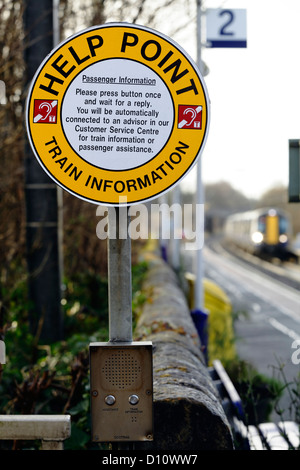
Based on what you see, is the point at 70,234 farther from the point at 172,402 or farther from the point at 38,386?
the point at 172,402

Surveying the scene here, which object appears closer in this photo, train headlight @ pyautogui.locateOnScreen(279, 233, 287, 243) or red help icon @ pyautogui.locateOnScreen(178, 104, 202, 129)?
red help icon @ pyautogui.locateOnScreen(178, 104, 202, 129)

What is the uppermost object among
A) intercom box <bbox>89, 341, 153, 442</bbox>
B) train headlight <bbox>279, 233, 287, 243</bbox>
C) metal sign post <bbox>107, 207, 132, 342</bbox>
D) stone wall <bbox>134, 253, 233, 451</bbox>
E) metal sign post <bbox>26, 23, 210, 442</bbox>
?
metal sign post <bbox>26, 23, 210, 442</bbox>

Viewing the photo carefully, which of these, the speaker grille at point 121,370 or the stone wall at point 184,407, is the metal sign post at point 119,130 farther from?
the stone wall at point 184,407

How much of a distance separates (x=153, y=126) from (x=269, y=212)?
135 feet

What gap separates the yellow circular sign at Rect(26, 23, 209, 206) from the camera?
2.30 meters

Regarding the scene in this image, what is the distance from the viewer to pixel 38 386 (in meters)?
3.50

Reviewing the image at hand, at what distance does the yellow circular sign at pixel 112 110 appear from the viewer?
2.30 metres

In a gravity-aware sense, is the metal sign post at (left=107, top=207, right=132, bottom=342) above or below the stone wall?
above

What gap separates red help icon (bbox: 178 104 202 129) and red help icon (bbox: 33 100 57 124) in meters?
0.48

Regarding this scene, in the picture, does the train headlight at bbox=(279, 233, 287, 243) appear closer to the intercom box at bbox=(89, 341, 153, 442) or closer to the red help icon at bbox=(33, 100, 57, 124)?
the intercom box at bbox=(89, 341, 153, 442)

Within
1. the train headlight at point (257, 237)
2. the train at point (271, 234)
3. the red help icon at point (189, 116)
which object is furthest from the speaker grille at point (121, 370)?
the train headlight at point (257, 237)

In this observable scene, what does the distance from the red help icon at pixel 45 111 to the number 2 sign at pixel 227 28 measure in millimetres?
2815

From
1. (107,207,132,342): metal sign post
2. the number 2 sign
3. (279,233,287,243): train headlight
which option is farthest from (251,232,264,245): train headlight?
(107,207,132,342): metal sign post

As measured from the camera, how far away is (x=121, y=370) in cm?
237
